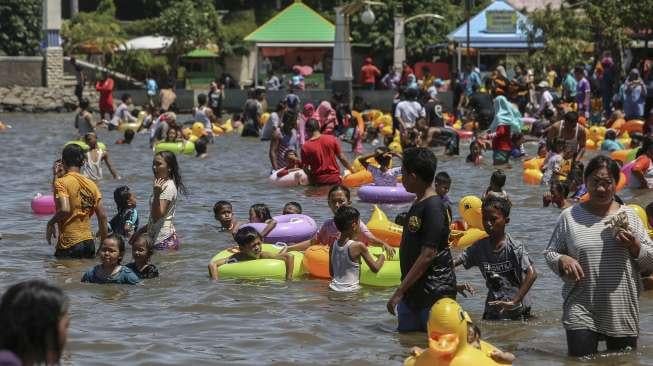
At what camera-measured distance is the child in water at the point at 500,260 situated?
25.3 feet

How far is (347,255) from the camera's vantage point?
9.26 m

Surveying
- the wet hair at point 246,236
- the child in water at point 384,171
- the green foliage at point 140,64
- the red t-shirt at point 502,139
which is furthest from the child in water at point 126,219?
the green foliage at point 140,64

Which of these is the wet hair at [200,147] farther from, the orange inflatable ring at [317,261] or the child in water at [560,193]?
the orange inflatable ring at [317,261]

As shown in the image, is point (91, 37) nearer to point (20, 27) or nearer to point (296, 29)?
point (20, 27)

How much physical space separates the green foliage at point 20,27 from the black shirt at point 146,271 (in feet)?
119

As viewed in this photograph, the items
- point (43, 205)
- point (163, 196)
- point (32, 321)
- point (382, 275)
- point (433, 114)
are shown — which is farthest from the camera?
point (433, 114)

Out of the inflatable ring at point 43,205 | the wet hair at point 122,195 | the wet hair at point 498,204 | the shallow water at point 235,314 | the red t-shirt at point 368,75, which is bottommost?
the shallow water at point 235,314

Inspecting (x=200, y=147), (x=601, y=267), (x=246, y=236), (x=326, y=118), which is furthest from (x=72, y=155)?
(x=200, y=147)

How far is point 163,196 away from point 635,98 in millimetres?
16290

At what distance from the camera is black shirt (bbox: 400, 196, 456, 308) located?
692 centimetres

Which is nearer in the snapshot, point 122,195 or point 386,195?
point 122,195

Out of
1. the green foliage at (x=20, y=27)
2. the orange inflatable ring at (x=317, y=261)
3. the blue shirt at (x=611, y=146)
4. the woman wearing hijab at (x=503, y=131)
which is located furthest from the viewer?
the green foliage at (x=20, y=27)

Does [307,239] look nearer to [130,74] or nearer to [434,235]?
[434,235]

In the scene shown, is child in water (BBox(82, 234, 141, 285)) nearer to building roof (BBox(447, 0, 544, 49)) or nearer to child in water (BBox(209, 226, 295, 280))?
child in water (BBox(209, 226, 295, 280))
